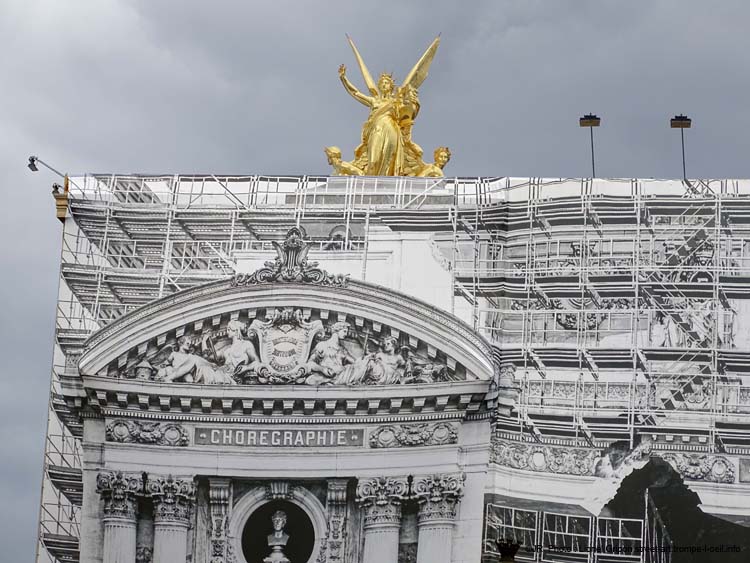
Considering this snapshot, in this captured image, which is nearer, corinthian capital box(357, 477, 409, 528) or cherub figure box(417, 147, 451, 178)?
corinthian capital box(357, 477, 409, 528)

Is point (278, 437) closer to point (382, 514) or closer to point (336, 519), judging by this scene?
point (336, 519)

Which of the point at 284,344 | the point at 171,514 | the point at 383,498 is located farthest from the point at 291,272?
the point at 171,514

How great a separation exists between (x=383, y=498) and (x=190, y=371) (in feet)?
12.1

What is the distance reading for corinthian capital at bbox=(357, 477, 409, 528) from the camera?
90.4 feet

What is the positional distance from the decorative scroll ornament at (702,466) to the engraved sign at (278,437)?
15.8 ft

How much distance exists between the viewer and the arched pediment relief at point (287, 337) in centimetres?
2817

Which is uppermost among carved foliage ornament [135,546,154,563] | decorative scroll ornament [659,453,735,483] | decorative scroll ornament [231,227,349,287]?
decorative scroll ornament [231,227,349,287]

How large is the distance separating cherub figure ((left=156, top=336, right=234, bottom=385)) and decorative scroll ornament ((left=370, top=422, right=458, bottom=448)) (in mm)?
2544

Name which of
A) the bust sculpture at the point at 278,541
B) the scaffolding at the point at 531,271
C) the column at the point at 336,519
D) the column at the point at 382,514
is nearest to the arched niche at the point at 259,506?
the column at the point at 336,519

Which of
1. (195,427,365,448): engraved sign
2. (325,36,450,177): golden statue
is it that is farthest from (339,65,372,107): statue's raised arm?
(195,427,365,448): engraved sign

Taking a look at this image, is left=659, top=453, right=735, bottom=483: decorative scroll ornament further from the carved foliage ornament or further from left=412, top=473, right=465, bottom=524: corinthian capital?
the carved foliage ornament

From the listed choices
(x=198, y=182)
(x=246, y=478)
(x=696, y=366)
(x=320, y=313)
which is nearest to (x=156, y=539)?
(x=246, y=478)

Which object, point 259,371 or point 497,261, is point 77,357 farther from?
point 497,261

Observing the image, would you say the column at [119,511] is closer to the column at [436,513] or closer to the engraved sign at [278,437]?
the engraved sign at [278,437]
